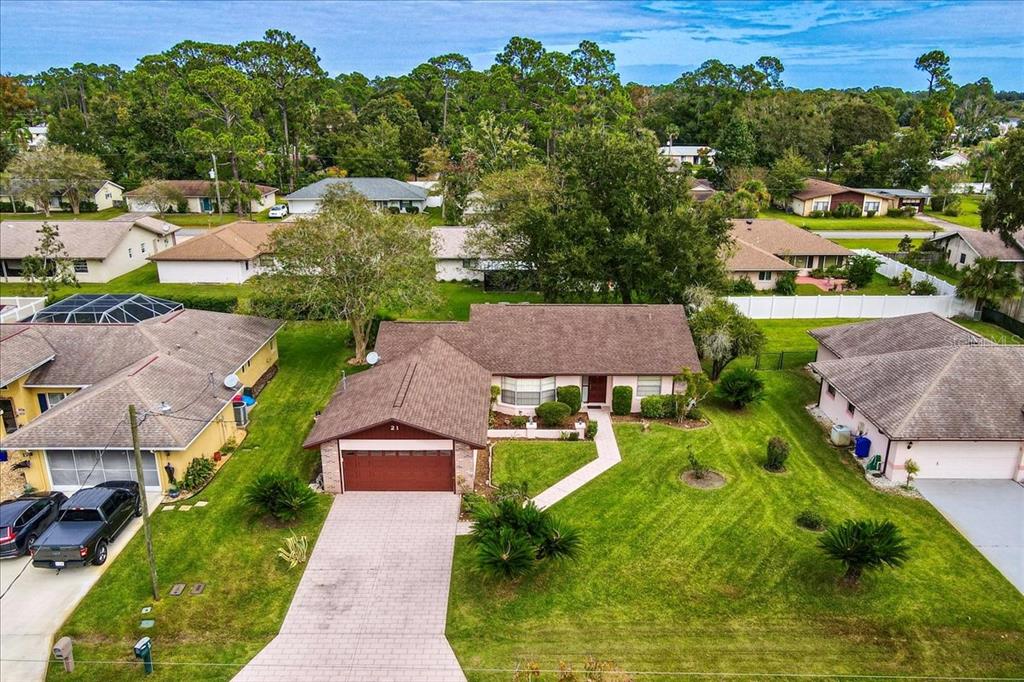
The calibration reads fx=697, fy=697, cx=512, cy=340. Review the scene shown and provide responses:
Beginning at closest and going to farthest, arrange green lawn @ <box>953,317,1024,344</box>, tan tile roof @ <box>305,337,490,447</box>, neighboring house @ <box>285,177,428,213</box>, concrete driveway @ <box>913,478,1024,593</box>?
concrete driveway @ <box>913,478,1024,593</box>, tan tile roof @ <box>305,337,490,447</box>, green lawn @ <box>953,317,1024,344</box>, neighboring house @ <box>285,177,428,213</box>

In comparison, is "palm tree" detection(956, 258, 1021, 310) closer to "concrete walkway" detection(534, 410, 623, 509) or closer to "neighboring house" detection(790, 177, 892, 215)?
"concrete walkway" detection(534, 410, 623, 509)

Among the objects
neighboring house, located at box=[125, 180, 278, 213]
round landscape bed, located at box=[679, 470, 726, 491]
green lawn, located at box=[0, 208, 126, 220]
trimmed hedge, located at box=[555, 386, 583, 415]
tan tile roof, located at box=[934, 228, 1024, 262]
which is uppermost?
neighboring house, located at box=[125, 180, 278, 213]

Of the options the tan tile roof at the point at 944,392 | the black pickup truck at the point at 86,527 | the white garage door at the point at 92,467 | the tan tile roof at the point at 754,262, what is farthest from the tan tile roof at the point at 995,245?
the black pickup truck at the point at 86,527

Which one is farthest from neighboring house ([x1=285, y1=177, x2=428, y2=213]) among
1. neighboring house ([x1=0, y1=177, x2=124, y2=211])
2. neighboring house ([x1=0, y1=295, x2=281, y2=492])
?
neighboring house ([x1=0, y1=295, x2=281, y2=492])

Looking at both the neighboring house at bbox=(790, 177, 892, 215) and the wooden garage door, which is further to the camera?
the neighboring house at bbox=(790, 177, 892, 215)

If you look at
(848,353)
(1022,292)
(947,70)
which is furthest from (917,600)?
(947,70)

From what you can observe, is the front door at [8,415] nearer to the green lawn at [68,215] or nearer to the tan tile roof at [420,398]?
the tan tile roof at [420,398]

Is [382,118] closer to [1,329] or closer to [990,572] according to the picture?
[1,329]
